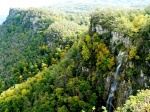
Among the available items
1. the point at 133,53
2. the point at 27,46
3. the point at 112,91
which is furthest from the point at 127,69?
the point at 27,46

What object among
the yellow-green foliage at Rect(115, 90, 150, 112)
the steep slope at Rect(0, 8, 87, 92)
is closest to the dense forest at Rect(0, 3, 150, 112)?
the yellow-green foliage at Rect(115, 90, 150, 112)

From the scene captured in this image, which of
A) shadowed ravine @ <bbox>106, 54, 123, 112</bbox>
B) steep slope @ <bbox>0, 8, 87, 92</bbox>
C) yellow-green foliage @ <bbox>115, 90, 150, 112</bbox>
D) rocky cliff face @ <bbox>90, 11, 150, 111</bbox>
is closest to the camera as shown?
yellow-green foliage @ <bbox>115, 90, 150, 112</bbox>

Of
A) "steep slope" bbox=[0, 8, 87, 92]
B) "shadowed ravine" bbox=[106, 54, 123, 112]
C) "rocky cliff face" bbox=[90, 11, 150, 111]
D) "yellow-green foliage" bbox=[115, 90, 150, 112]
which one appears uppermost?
"yellow-green foliage" bbox=[115, 90, 150, 112]

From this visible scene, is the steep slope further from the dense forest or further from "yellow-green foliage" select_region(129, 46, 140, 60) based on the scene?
"yellow-green foliage" select_region(129, 46, 140, 60)

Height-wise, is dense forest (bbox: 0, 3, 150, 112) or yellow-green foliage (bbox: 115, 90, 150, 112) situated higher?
yellow-green foliage (bbox: 115, 90, 150, 112)

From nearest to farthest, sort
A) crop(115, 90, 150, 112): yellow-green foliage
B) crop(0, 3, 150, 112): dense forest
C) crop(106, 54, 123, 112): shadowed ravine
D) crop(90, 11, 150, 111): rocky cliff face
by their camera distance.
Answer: crop(115, 90, 150, 112): yellow-green foliage
crop(90, 11, 150, 111): rocky cliff face
crop(0, 3, 150, 112): dense forest
crop(106, 54, 123, 112): shadowed ravine

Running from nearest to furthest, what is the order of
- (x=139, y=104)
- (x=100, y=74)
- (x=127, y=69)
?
(x=139, y=104) < (x=127, y=69) < (x=100, y=74)

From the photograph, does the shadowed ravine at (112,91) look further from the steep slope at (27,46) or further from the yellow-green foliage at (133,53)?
the steep slope at (27,46)

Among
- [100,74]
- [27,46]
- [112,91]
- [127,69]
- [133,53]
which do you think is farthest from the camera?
[27,46]

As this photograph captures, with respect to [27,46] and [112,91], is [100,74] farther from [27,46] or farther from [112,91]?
[27,46]
